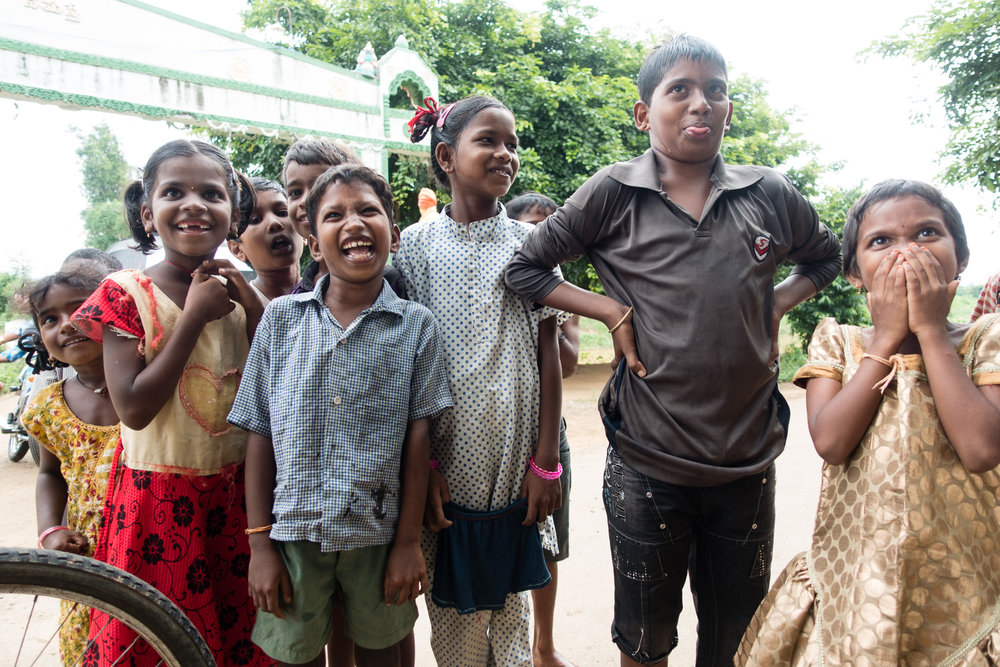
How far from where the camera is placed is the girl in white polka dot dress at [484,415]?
68.2 inches

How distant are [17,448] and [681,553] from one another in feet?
21.7

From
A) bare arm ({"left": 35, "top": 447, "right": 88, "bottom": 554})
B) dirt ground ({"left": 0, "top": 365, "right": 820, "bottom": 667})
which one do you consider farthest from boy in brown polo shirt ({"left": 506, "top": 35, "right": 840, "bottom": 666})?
bare arm ({"left": 35, "top": 447, "right": 88, "bottom": 554})

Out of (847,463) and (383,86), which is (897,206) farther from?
(383,86)

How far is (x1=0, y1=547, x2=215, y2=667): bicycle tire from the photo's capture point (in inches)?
48.6

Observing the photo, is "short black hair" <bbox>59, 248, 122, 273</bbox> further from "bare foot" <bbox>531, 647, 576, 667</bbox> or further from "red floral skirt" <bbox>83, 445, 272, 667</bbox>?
"bare foot" <bbox>531, 647, 576, 667</bbox>

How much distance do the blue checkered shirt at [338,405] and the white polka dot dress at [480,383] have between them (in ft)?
0.42

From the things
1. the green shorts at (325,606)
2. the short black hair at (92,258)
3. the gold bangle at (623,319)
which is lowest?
the green shorts at (325,606)

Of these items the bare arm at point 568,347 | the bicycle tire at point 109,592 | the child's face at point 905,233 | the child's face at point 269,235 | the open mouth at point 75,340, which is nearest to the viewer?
the bicycle tire at point 109,592

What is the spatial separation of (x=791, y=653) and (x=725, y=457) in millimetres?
459

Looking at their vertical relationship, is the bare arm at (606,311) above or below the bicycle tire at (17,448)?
above

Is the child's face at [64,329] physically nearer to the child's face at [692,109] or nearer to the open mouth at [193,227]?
the open mouth at [193,227]

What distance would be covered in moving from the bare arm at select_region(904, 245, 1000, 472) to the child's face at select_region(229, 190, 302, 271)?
6.25ft

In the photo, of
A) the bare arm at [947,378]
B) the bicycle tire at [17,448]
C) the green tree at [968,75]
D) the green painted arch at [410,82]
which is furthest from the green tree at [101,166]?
the bare arm at [947,378]

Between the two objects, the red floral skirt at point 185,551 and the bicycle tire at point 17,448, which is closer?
the red floral skirt at point 185,551
